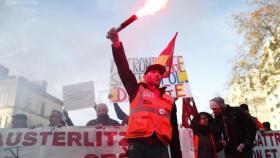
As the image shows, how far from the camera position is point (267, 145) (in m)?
7.60

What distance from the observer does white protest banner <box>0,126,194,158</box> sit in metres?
5.95

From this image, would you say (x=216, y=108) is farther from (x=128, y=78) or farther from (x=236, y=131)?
(x=128, y=78)

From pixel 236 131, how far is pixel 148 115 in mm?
2744

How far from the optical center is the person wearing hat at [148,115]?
3.41 meters

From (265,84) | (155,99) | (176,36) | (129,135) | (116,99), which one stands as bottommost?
(129,135)

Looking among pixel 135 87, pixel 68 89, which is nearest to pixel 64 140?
pixel 68 89

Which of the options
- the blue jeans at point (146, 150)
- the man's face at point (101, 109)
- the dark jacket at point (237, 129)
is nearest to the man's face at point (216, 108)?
the dark jacket at point (237, 129)

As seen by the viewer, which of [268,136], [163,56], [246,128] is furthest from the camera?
[268,136]

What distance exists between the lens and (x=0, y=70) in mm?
41094

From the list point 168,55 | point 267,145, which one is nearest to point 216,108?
point 168,55

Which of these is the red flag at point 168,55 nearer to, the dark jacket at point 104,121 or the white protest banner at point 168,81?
the dark jacket at point 104,121

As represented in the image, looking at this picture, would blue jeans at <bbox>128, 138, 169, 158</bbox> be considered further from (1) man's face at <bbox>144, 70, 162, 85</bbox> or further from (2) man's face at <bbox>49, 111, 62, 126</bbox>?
(2) man's face at <bbox>49, 111, 62, 126</bbox>

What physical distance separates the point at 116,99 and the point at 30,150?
301 cm

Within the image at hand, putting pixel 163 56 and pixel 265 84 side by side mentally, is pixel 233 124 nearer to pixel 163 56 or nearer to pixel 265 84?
pixel 163 56
